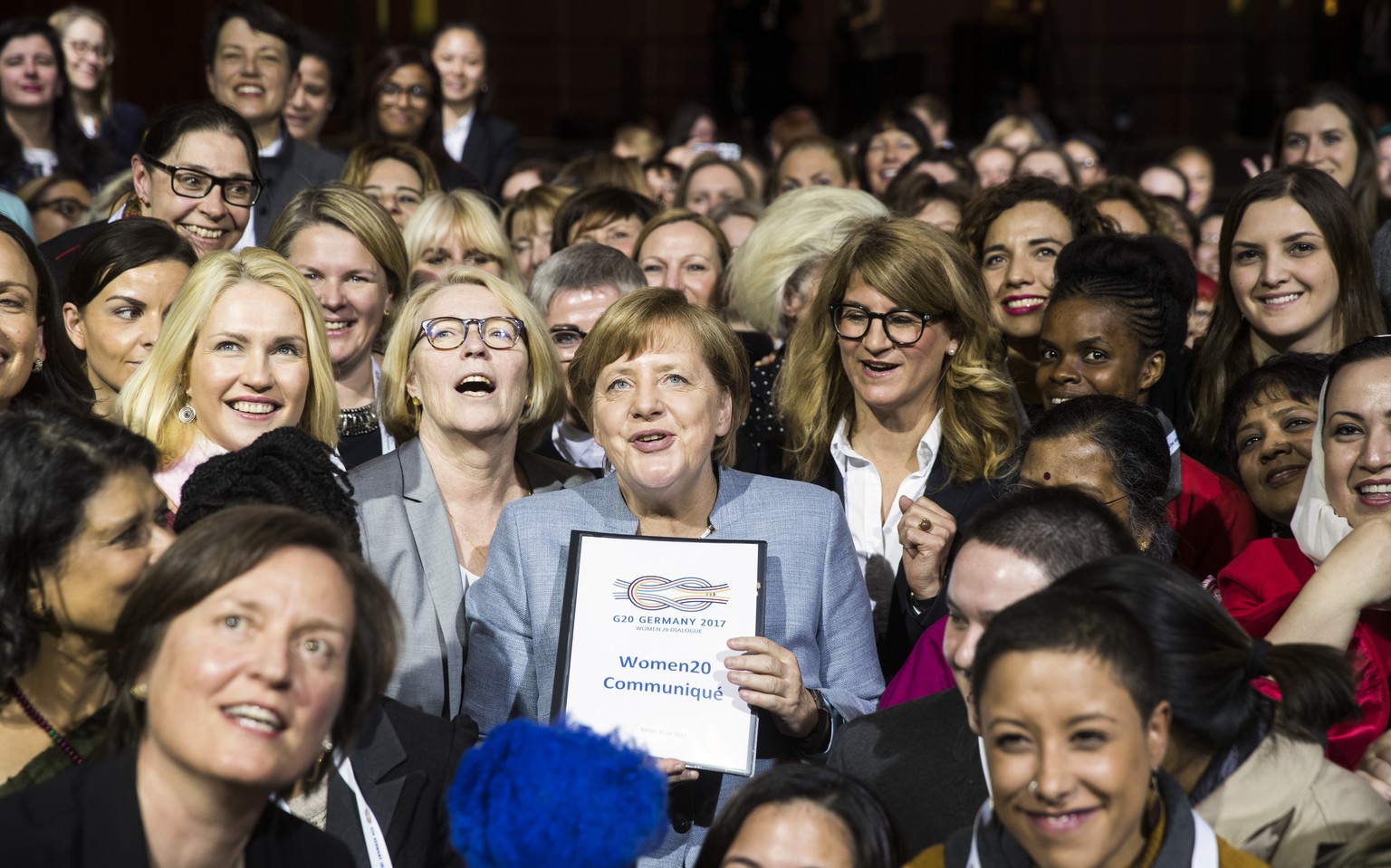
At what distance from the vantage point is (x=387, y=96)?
24.5ft

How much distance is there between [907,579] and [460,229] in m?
2.54

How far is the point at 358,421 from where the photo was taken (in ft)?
15.1

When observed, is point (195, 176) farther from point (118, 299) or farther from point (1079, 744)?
point (1079, 744)

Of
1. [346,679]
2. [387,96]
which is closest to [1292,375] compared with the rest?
[346,679]

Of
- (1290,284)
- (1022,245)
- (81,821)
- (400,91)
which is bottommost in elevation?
(81,821)

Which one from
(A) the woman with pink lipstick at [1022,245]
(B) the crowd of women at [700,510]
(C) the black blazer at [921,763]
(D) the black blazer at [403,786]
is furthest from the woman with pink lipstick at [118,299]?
(A) the woman with pink lipstick at [1022,245]

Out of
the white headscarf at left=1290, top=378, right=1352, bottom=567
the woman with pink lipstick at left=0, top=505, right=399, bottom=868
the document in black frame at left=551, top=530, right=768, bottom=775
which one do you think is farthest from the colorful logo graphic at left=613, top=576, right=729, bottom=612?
the white headscarf at left=1290, top=378, right=1352, bottom=567

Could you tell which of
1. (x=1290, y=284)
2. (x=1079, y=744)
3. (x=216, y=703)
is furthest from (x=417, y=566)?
(x=1290, y=284)

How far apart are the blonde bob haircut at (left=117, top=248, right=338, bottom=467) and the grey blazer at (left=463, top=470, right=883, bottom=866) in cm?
81

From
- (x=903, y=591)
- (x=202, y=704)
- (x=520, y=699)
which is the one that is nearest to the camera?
(x=202, y=704)

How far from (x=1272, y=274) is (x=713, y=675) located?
8.62ft

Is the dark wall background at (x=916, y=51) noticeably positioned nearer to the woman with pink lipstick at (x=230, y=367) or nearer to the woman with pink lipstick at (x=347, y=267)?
the woman with pink lipstick at (x=347, y=267)

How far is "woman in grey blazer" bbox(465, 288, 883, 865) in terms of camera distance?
3246 mm

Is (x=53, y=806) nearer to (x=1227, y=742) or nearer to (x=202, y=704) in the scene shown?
(x=202, y=704)
